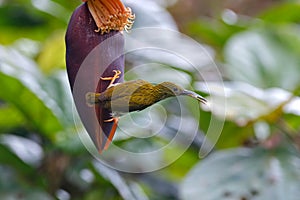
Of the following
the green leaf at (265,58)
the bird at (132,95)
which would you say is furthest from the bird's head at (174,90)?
the green leaf at (265,58)

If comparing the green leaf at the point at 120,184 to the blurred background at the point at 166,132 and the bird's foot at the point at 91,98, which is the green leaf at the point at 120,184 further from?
the bird's foot at the point at 91,98

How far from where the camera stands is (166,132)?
93cm

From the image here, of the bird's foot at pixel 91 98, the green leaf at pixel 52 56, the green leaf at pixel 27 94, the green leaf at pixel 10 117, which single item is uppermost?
the bird's foot at pixel 91 98

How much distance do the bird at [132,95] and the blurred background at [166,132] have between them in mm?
349

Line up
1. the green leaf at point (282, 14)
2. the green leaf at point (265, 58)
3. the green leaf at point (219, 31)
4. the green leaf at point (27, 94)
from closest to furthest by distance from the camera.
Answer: the green leaf at point (27, 94), the green leaf at point (265, 58), the green leaf at point (219, 31), the green leaf at point (282, 14)

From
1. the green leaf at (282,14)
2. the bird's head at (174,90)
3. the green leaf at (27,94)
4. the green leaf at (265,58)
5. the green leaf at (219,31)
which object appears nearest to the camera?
the bird's head at (174,90)

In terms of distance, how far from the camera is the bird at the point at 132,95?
12.9 inches

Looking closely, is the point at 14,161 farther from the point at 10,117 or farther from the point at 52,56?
the point at 52,56

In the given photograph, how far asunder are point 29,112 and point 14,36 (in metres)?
0.42

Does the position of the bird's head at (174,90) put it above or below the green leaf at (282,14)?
above

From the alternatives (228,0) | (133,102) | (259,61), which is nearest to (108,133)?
(133,102)

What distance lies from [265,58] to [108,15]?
2.48 feet

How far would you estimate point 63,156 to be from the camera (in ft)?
2.95

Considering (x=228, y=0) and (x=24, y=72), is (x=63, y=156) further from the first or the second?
(x=228, y=0)
